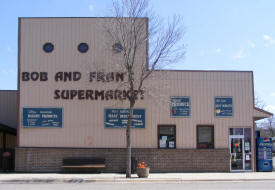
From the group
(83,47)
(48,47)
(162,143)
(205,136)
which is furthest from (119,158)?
(48,47)

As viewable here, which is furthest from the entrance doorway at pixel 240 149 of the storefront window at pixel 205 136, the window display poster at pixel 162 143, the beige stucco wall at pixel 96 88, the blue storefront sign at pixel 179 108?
the window display poster at pixel 162 143

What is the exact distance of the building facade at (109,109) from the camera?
20.8m

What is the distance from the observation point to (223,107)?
70.2ft

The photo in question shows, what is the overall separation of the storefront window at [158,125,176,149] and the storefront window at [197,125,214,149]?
4.82 ft

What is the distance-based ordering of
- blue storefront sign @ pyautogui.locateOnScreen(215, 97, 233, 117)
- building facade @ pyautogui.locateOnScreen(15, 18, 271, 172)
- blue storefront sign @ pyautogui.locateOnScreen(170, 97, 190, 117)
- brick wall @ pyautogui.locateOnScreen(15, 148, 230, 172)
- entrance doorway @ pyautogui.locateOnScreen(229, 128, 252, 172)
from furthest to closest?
entrance doorway @ pyautogui.locateOnScreen(229, 128, 252, 172) → blue storefront sign @ pyautogui.locateOnScreen(215, 97, 233, 117) → blue storefront sign @ pyautogui.locateOnScreen(170, 97, 190, 117) → building facade @ pyautogui.locateOnScreen(15, 18, 271, 172) → brick wall @ pyautogui.locateOnScreen(15, 148, 230, 172)

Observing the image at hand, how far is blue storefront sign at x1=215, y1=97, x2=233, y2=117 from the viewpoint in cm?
2134

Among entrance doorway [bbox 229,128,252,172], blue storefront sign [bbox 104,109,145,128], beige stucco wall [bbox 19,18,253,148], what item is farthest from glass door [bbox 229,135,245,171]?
blue storefront sign [bbox 104,109,145,128]

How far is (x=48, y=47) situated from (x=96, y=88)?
12.4 feet

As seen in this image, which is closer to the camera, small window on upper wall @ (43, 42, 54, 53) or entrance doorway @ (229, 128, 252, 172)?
entrance doorway @ (229, 128, 252, 172)

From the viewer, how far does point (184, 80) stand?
70.5ft

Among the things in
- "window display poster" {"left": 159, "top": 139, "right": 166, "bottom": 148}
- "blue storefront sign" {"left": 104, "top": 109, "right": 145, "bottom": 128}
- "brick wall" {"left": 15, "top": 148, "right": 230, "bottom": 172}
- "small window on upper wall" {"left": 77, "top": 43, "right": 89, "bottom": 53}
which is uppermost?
"small window on upper wall" {"left": 77, "top": 43, "right": 89, "bottom": 53}

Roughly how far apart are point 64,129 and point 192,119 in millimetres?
7416

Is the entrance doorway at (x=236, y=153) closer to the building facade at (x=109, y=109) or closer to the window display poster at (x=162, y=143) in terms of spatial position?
the building facade at (x=109, y=109)

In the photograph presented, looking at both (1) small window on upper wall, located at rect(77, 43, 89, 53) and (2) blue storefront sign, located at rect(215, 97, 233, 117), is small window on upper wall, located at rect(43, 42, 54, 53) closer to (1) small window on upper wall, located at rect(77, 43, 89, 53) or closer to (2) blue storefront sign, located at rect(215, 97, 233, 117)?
(1) small window on upper wall, located at rect(77, 43, 89, 53)
